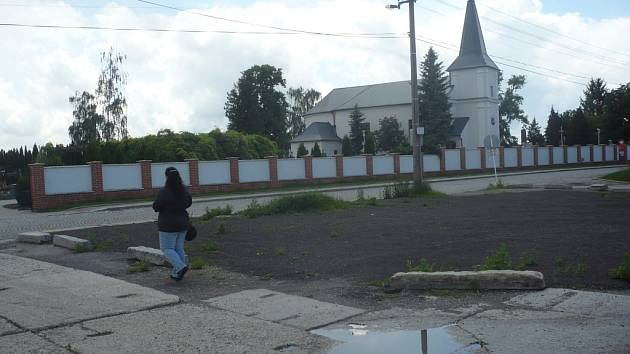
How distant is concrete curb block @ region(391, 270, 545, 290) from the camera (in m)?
7.84

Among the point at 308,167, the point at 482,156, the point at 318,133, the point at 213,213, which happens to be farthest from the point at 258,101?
the point at 213,213

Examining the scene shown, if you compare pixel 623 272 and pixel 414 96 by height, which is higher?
pixel 414 96

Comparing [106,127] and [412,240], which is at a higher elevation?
[106,127]

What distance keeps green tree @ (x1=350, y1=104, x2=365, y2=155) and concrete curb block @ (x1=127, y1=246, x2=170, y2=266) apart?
71.1m

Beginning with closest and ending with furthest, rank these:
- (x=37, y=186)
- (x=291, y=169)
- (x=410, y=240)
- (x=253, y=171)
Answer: (x=410, y=240)
(x=37, y=186)
(x=253, y=171)
(x=291, y=169)

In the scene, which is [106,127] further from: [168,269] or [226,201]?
[168,269]

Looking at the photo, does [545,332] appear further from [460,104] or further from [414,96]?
[460,104]

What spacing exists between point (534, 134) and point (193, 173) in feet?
267

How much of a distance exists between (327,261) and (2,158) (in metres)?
61.1

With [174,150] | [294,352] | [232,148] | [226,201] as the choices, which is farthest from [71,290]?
[232,148]

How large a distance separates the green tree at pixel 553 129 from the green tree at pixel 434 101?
30.3m

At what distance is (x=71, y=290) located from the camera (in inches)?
346

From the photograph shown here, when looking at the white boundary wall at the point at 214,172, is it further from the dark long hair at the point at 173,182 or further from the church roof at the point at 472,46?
the church roof at the point at 472,46

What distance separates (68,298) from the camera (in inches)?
325
